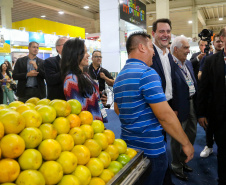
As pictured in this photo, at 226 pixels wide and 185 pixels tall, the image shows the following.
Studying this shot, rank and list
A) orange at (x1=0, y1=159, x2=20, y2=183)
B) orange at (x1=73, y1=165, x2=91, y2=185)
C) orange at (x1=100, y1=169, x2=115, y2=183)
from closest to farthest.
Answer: orange at (x1=0, y1=159, x2=20, y2=183), orange at (x1=73, y1=165, x2=91, y2=185), orange at (x1=100, y1=169, x2=115, y2=183)

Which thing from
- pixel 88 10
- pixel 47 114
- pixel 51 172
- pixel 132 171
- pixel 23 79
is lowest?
pixel 132 171

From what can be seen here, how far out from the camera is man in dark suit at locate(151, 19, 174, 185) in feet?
8.26

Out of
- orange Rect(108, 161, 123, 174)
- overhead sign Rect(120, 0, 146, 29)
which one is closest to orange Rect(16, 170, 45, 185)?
orange Rect(108, 161, 123, 174)

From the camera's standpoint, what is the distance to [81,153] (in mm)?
1248

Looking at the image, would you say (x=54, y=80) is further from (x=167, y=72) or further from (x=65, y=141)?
(x=65, y=141)

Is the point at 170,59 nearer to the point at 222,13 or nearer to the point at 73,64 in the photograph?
the point at 73,64

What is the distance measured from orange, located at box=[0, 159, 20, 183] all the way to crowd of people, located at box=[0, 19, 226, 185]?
736mm

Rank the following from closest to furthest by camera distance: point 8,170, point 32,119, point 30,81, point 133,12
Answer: point 8,170 < point 32,119 < point 30,81 < point 133,12

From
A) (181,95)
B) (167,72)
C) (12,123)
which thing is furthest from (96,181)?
(181,95)

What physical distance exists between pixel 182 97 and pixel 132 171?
1.68m

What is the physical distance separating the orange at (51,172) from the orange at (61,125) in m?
0.25

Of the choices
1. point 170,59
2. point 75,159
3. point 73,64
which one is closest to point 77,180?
point 75,159

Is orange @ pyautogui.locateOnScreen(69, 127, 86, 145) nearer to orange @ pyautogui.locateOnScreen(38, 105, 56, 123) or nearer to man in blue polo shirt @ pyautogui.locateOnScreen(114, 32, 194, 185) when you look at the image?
orange @ pyautogui.locateOnScreen(38, 105, 56, 123)

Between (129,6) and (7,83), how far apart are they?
458cm
